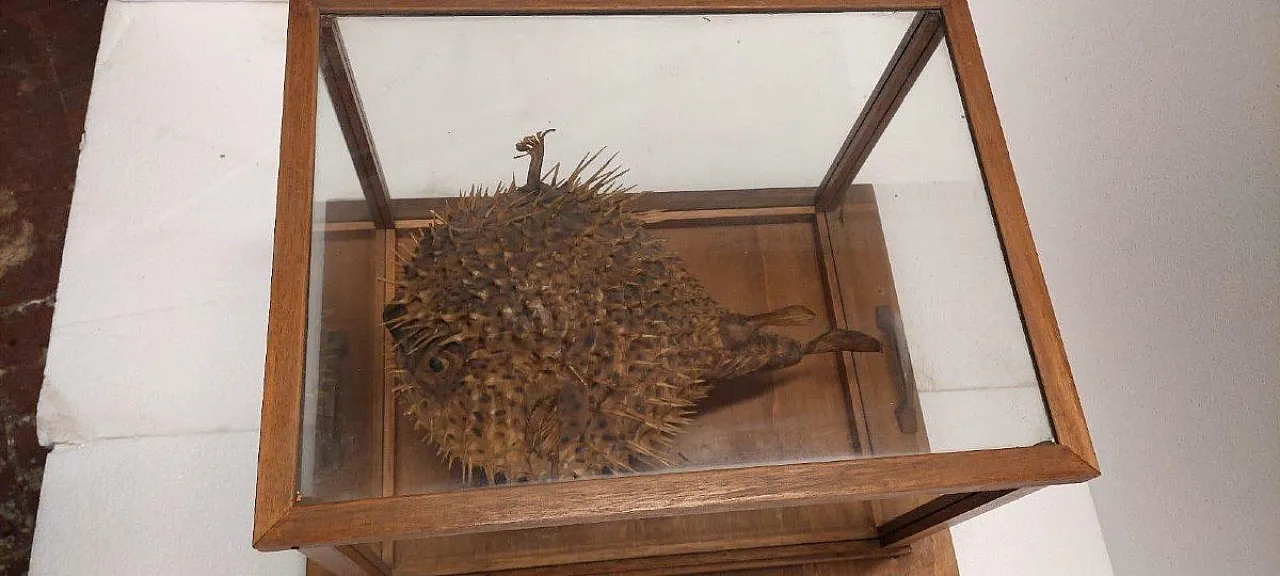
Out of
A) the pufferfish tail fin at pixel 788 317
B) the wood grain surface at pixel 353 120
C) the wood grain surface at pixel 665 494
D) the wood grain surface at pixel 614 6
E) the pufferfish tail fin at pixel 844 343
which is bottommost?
the wood grain surface at pixel 665 494

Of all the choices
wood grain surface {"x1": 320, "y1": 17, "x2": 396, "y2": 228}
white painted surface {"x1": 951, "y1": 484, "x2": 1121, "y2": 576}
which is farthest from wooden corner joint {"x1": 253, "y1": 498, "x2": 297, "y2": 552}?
white painted surface {"x1": 951, "y1": 484, "x2": 1121, "y2": 576}

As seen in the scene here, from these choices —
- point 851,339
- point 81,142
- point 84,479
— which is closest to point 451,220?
point 851,339

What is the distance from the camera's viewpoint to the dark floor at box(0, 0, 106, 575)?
0.99 m

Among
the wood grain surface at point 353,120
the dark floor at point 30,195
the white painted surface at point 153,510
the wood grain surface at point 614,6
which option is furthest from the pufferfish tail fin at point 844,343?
the dark floor at point 30,195

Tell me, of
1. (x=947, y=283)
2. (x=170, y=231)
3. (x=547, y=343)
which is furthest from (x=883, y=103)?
(x=170, y=231)

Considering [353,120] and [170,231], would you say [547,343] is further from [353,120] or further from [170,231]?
[170,231]

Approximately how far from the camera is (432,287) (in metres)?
0.72

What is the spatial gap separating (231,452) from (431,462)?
1.54 feet

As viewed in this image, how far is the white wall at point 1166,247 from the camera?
2.67 ft

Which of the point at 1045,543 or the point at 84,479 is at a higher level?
the point at 84,479

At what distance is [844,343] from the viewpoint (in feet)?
2.66

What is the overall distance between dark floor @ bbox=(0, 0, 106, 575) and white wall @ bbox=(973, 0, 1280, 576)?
1.22 m

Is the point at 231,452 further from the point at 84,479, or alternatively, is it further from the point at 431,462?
the point at 431,462

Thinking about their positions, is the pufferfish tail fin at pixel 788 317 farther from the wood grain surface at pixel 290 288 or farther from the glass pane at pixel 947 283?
the wood grain surface at pixel 290 288
